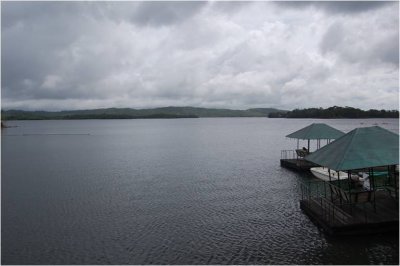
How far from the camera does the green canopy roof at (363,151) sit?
14852 millimetres

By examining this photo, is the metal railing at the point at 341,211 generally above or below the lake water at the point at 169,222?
above

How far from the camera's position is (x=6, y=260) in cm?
1480

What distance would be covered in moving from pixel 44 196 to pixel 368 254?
70.8 ft

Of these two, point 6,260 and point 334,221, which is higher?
point 334,221

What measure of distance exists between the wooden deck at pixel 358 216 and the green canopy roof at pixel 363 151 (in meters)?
2.32

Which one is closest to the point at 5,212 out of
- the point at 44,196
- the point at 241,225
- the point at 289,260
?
the point at 44,196

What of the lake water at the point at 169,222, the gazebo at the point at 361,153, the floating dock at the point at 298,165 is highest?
the gazebo at the point at 361,153

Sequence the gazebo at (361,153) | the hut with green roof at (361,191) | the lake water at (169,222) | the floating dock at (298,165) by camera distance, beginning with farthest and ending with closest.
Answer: the floating dock at (298,165) < the hut with green roof at (361,191) < the gazebo at (361,153) < the lake water at (169,222)

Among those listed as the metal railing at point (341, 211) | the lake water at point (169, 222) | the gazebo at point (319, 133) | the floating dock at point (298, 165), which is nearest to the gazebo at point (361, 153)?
Result: the metal railing at point (341, 211)

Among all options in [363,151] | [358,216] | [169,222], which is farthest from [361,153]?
[169,222]

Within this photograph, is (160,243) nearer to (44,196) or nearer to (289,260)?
(289,260)

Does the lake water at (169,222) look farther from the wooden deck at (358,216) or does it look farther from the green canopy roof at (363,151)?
the green canopy roof at (363,151)

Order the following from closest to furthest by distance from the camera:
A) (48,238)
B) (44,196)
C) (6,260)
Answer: (6,260)
(48,238)
(44,196)

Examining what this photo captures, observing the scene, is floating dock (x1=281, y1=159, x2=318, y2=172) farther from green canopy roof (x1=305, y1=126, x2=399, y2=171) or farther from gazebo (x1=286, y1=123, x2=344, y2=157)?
green canopy roof (x1=305, y1=126, x2=399, y2=171)
